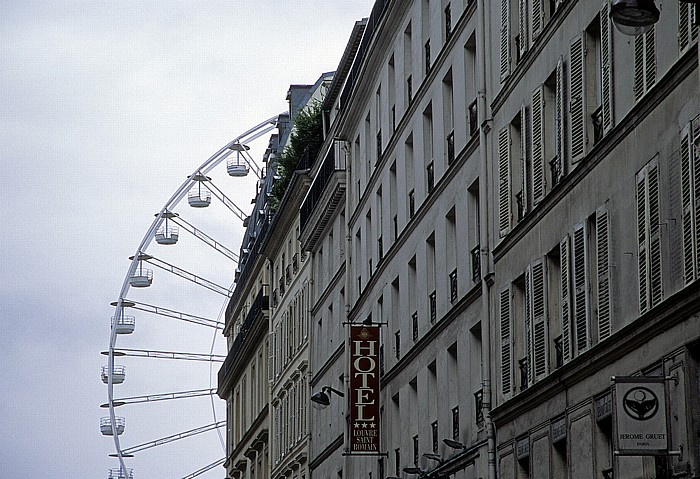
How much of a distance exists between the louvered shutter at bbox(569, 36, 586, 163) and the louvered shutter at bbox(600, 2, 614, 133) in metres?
0.89

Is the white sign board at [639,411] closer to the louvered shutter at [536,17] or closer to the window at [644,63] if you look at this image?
the window at [644,63]

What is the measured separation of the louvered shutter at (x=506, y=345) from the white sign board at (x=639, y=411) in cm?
873

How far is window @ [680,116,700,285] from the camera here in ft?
67.0

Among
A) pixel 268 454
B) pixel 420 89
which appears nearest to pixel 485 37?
pixel 420 89

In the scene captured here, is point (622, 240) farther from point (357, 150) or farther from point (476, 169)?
point (357, 150)

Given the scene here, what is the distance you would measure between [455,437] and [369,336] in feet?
28.4

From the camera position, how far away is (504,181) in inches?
1206

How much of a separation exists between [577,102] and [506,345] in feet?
19.5

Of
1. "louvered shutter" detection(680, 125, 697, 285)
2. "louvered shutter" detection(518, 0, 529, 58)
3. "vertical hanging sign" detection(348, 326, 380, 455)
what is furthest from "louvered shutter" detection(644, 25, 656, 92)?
"vertical hanging sign" detection(348, 326, 380, 455)

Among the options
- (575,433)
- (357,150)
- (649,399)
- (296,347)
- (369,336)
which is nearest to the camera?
(649,399)

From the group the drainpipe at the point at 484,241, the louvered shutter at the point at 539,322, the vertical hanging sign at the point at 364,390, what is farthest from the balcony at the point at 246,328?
the louvered shutter at the point at 539,322

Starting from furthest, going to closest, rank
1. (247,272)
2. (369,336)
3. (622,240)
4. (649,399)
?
(247,272), (369,336), (622,240), (649,399)

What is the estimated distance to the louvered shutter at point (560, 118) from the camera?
2658 cm

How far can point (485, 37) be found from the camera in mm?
32719
